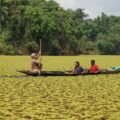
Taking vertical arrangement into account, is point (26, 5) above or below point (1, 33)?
above

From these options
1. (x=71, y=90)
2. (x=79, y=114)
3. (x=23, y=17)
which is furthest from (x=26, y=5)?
(x=79, y=114)

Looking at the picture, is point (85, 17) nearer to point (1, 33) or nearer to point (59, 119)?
point (1, 33)

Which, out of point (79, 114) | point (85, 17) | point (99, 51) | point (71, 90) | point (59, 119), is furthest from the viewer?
point (85, 17)

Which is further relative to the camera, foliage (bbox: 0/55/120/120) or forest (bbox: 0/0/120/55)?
forest (bbox: 0/0/120/55)

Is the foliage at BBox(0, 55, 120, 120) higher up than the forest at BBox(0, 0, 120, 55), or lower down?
lower down

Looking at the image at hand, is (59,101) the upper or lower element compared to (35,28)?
lower

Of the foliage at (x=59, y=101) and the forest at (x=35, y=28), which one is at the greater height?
the forest at (x=35, y=28)

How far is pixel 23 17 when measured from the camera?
57.1m

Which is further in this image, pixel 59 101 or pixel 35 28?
pixel 35 28

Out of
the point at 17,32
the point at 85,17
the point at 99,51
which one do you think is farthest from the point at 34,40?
the point at 85,17

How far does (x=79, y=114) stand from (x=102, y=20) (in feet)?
339

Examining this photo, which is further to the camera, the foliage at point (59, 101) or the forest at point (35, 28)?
the forest at point (35, 28)

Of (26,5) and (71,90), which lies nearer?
(71,90)

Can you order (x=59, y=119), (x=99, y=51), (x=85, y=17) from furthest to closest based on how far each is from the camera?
(x=85, y=17), (x=99, y=51), (x=59, y=119)
